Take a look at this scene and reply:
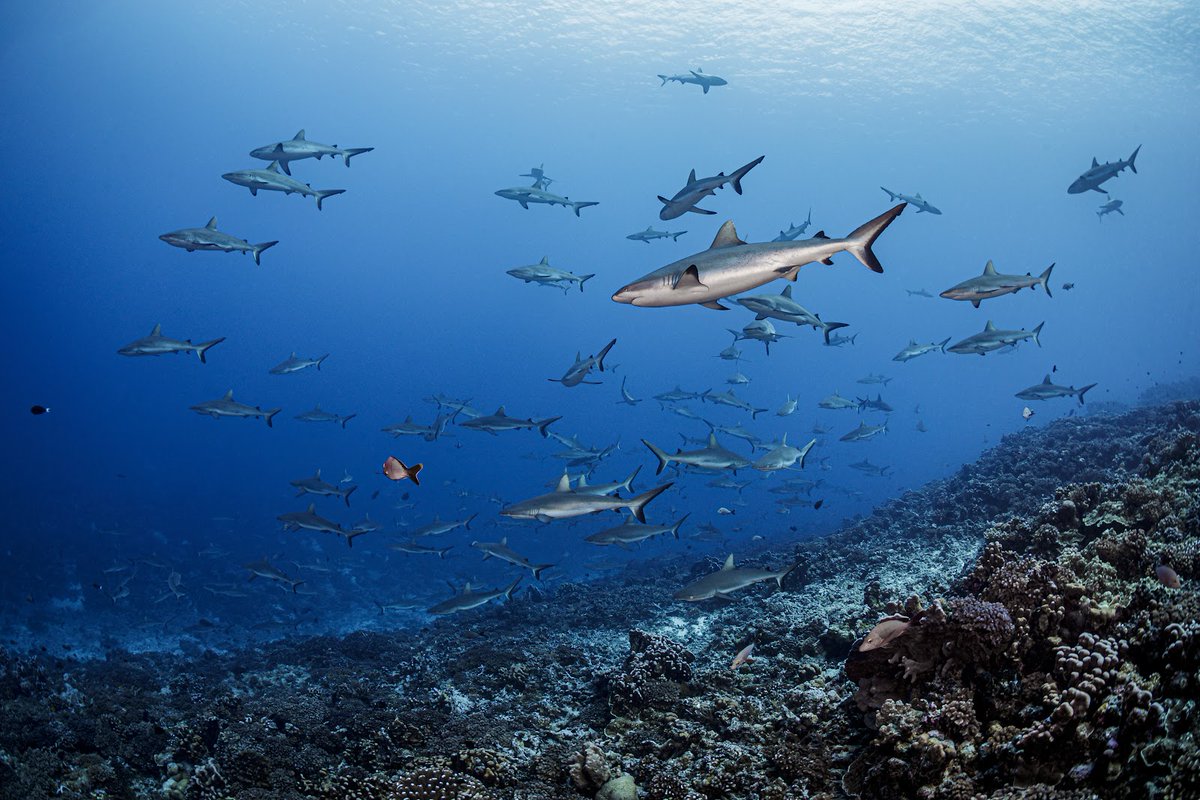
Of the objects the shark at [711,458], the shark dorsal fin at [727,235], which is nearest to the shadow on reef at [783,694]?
the shark at [711,458]

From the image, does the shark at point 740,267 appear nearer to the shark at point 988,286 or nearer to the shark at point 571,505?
the shark at point 571,505

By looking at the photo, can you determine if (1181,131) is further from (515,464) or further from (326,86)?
(515,464)

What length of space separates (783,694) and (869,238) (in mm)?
5339

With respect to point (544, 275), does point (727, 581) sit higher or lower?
lower

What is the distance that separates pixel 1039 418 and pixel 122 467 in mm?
146772

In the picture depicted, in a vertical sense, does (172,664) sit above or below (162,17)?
below

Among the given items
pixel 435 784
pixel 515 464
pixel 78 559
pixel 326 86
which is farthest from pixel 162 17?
pixel 515 464

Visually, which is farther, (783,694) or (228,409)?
(228,409)

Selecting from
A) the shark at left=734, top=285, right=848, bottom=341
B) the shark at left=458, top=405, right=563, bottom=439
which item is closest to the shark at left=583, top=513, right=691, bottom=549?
the shark at left=734, top=285, right=848, bottom=341

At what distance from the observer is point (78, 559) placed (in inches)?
1192

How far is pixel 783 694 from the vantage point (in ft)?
21.9

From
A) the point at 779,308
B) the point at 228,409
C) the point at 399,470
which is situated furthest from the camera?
the point at 228,409

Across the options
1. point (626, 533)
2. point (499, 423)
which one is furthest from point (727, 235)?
point (499, 423)

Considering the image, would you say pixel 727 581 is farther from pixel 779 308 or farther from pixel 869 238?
pixel 869 238
